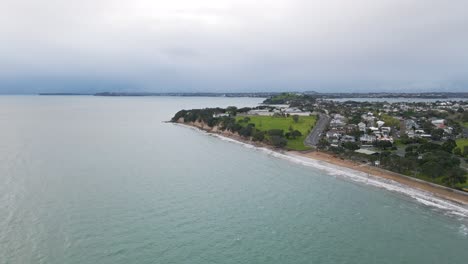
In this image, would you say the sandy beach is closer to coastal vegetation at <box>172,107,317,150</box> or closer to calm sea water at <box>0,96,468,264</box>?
calm sea water at <box>0,96,468,264</box>

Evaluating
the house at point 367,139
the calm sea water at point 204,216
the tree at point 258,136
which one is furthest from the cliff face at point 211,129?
the calm sea water at point 204,216

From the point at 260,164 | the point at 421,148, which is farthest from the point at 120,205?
the point at 421,148

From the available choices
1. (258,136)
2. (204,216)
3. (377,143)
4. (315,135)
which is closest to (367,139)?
(377,143)

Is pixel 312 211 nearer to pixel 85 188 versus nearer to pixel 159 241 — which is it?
pixel 159 241

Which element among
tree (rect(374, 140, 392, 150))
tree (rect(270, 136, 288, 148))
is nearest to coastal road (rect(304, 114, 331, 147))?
tree (rect(270, 136, 288, 148))

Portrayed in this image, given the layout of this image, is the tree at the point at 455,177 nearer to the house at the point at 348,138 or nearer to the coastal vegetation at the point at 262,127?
the coastal vegetation at the point at 262,127

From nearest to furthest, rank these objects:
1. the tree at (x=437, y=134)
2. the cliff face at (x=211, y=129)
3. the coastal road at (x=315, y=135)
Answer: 1. the coastal road at (x=315, y=135)
2. the tree at (x=437, y=134)
3. the cliff face at (x=211, y=129)

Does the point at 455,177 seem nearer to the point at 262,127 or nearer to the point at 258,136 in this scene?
the point at 258,136
